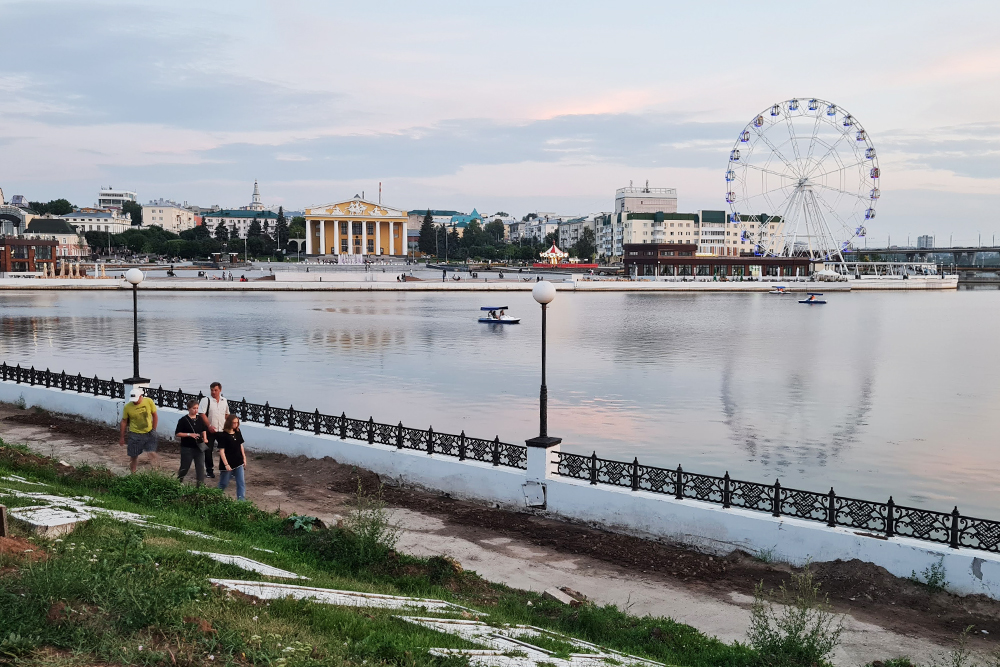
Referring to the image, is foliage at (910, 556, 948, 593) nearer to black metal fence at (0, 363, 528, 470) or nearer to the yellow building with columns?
black metal fence at (0, 363, 528, 470)

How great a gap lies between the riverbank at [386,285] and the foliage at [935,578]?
106 meters

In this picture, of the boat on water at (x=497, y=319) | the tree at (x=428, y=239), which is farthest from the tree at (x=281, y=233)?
the boat on water at (x=497, y=319)

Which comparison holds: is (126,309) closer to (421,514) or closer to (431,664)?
(421,514)

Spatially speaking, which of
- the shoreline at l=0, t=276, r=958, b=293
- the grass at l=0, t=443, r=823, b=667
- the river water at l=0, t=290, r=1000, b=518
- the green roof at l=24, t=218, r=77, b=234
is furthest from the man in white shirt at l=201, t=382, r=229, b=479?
the green roof at l=24, t=218, r=77, b=234

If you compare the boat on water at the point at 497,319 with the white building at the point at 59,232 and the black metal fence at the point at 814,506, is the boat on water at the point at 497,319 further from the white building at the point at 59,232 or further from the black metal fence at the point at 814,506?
the white building at the point at 59,232

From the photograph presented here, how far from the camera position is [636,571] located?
37.5 feet

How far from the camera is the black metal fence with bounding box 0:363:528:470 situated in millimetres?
14891

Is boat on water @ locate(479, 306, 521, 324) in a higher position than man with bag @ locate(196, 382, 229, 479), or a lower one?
lower

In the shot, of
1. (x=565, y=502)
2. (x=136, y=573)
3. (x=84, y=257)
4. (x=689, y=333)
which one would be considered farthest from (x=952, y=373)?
(x=84, y=257)

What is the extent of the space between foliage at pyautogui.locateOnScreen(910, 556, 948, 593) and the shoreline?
91.3 metres

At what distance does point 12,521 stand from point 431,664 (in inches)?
213

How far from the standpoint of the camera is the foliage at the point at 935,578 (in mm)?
10516

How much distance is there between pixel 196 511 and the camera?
11875mm

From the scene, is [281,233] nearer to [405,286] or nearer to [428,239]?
[428,239]
